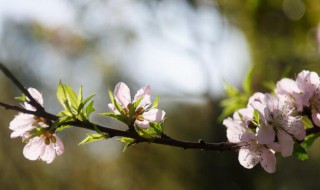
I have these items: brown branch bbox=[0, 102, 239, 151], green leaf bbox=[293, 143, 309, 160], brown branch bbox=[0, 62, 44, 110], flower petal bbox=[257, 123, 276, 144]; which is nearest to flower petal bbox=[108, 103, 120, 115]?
brown branch bbox=[0, 102, 239, 151]

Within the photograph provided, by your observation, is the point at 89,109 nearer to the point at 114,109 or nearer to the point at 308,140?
the point at 114,109

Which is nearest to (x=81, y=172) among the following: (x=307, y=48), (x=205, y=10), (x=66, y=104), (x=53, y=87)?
(x=53, y=87)

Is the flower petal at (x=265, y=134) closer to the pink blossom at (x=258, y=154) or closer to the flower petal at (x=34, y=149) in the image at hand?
the pink blossom at (x=258, y=154)

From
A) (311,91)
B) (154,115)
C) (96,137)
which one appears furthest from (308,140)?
(96,137)

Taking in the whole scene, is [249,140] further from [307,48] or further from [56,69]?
[56,69]

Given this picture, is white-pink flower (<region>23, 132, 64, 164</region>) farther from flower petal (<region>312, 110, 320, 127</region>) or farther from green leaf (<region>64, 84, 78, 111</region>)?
flower petal (<region>312, 110, 320, 127</region>)
